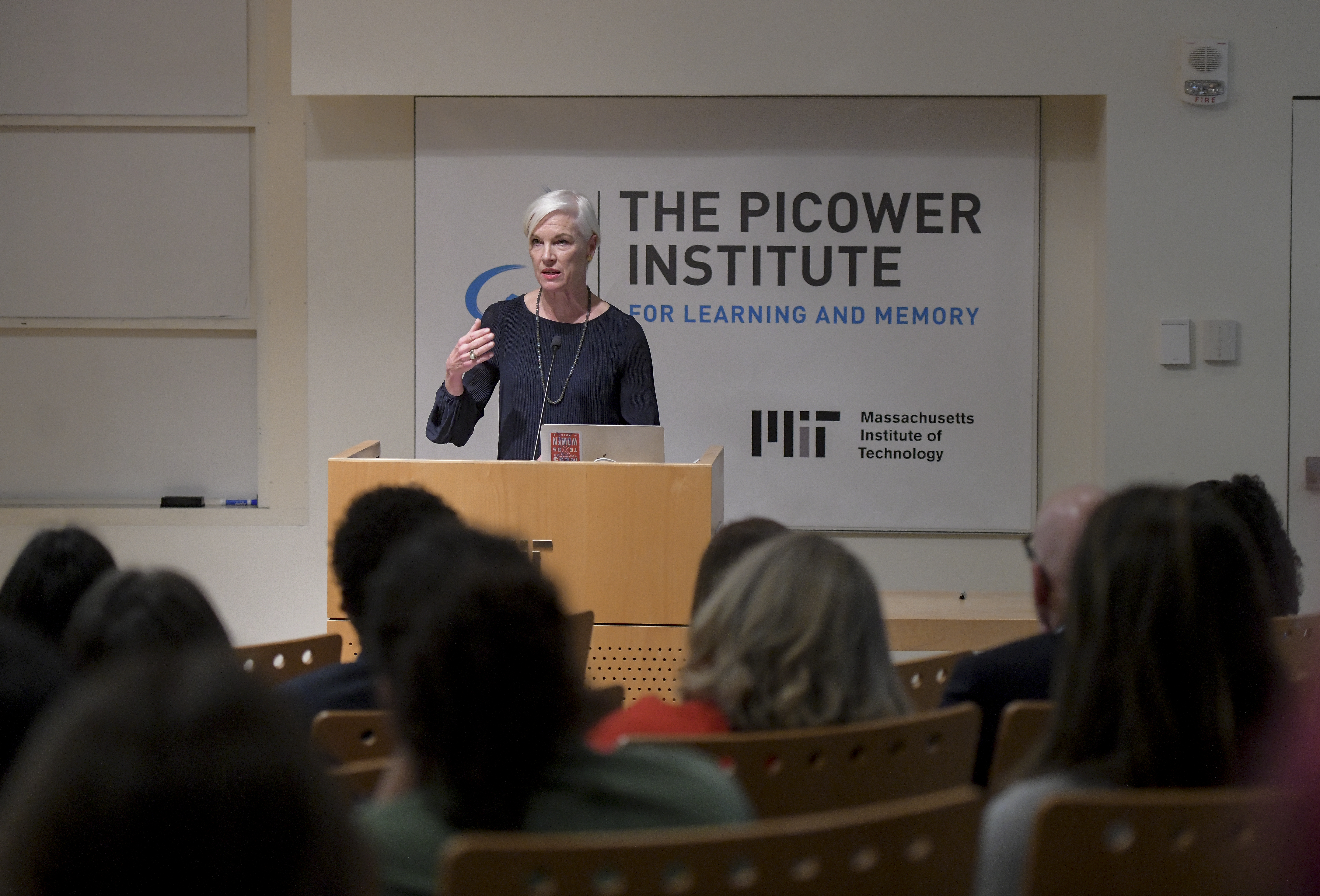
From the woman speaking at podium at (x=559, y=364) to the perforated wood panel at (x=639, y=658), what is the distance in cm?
80

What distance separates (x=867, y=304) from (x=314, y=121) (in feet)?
8.29

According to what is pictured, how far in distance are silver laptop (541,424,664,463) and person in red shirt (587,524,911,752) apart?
1667 mm

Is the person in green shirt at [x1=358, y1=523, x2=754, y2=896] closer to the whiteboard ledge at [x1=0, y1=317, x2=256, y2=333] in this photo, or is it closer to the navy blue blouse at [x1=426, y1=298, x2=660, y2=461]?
the navy blue blouse at [x1=426, y1=298, x2=660, y2=461]

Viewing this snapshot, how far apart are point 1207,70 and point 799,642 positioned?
4.39m

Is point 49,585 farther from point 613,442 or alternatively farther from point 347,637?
point 613,442

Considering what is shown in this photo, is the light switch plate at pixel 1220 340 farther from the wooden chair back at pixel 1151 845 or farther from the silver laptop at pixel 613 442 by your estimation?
the wooden chair back at pixel 1151 845

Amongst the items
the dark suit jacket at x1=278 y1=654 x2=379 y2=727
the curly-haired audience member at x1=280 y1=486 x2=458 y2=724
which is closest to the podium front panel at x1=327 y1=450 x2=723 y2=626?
the curly-haired audience member at x1=280 y1=486 x2=458 y2=724

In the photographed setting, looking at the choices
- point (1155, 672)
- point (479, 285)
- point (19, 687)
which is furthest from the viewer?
point (479, 285)

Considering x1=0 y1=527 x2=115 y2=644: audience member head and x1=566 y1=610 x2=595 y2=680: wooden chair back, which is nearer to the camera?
x1=0 y1=527 x2=115 y2=644: audience member head

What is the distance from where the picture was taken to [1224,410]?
520cm

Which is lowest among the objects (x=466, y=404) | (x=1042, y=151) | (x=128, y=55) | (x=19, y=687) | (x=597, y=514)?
(x=19, y=687)

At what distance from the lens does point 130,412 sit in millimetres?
5719

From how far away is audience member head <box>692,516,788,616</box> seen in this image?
2107 mm

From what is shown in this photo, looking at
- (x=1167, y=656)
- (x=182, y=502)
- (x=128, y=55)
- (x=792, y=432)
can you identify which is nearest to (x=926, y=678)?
(x=1167, y=656)
